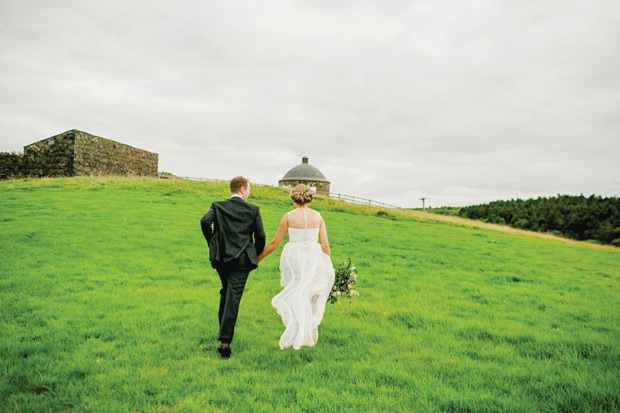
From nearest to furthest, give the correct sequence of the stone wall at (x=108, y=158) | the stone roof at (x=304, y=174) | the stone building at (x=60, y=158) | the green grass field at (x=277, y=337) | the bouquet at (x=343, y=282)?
the green grass field at (x=277, y=337), the bouquet at (x=343, y=282), the stone building at (x=60, y=158), the stone wall at (x=108, y=158), the stone roof at (x=304, y=174)

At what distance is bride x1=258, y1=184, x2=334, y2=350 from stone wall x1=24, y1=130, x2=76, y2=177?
124 ft

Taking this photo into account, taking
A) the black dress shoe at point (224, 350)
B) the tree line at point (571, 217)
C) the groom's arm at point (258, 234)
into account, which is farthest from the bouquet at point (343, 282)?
the tree line at point (571, 217)

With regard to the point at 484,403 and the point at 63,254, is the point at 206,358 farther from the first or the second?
the point at 63,254

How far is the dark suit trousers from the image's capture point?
513 cm

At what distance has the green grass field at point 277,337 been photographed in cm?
420

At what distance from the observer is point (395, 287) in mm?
10367

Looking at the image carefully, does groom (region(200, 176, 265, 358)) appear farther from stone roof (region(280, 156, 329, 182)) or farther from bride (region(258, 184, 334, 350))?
stone roof (region(280, 156, 329, 182))

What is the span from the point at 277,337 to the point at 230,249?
2.20 meters

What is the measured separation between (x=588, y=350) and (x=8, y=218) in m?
22.8

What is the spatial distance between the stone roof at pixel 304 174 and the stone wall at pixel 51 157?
1514 inches

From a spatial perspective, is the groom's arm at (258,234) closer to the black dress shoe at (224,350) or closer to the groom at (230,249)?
the groom at (230,249)

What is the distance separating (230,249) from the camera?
17.0ft

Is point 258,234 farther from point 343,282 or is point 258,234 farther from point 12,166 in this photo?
point 12,166

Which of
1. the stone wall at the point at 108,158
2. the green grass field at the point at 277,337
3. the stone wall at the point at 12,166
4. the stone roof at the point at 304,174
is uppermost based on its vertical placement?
the stone roof at the point at 304,174
